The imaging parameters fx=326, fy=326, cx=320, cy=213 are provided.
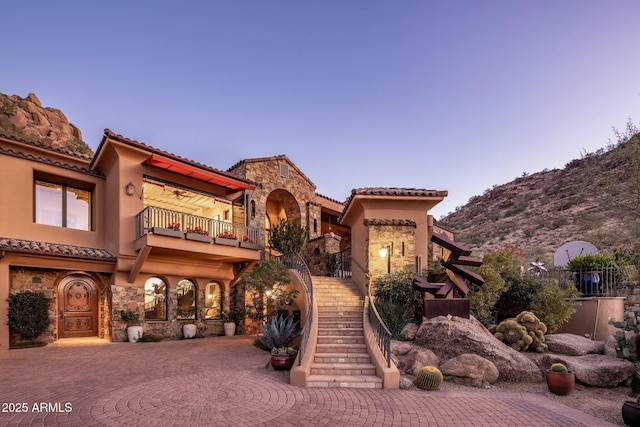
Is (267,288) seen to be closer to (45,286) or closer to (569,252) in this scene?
(45,286)

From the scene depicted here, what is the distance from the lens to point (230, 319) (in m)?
15.6

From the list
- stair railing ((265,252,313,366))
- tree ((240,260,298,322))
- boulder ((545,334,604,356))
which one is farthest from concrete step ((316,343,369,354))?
boulder ((545,334,604,356))

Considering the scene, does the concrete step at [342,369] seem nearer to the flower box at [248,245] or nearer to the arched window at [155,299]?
the flower box at [248,245]

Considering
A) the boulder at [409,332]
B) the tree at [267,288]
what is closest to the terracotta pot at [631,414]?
the boulder at [409,332]

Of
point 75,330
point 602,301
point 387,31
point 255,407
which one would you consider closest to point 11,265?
point 75,330

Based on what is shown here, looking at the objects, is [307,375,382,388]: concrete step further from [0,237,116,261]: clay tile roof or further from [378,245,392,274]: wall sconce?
[0,237,116,261]: clay tile roof

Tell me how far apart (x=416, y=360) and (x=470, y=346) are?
1.46 m

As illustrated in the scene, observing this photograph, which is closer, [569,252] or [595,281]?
[595,281]

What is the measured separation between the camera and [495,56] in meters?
14.2

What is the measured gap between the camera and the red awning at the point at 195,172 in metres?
13.5

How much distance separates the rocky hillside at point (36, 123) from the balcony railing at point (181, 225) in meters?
14.3

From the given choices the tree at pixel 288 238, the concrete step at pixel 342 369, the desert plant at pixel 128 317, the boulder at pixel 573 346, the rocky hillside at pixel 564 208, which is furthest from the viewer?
the tree at pixel 288 238

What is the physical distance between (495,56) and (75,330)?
814 inches

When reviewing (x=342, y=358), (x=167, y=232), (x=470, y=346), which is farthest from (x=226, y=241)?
(x=470, y=346)
